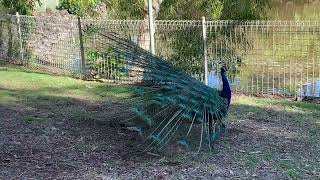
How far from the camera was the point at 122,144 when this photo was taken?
5.84m

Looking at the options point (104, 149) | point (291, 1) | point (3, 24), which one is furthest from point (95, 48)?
point (291, 1)

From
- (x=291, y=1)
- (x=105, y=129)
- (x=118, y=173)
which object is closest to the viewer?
(x=118, y=173)

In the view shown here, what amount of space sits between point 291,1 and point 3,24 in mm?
20729

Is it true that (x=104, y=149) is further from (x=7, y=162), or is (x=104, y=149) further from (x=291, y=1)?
(x=291, y=1)

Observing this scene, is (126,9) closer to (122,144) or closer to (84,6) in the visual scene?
(84,6)

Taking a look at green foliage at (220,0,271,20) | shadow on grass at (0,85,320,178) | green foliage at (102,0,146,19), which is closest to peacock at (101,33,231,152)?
shadow on grass at (0,85,320,178)

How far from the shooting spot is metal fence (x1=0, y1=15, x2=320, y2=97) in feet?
30.9

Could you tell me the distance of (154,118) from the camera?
5496 mm

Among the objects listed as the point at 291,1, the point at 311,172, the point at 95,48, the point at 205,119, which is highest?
the point at 291,1

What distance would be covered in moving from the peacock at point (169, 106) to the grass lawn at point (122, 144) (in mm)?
201

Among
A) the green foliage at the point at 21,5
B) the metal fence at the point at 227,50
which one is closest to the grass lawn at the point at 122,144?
the metal fence at the point at 227,50

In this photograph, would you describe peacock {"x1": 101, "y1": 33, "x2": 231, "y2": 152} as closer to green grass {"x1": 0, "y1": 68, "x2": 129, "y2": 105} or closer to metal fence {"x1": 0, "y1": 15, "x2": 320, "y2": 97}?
green grass {"x1": 0, "y1": 68, "x2": 129, "y2": 105}

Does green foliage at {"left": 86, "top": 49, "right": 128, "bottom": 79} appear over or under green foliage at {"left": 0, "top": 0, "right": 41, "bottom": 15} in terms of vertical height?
under

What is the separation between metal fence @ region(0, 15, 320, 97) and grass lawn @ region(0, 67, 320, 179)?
1.05 m
